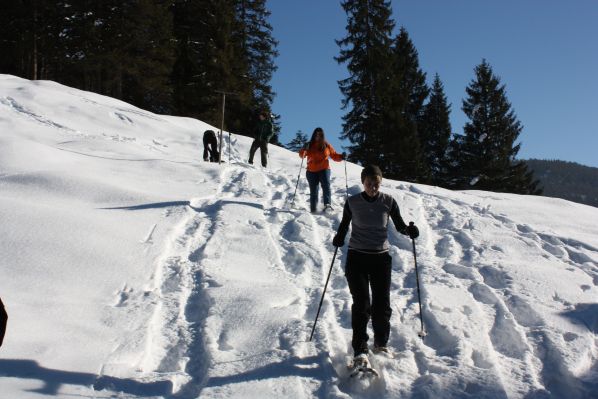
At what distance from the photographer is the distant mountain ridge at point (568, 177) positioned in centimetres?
17412

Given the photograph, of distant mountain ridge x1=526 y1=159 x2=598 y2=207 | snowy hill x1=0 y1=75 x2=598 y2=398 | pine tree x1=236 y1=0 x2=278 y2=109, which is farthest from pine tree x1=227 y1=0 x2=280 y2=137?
distant mountain ridge x1=526 y1=159 x2=598 y2=207

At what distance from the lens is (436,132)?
123 ft

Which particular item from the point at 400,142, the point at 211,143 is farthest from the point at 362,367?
the point at 400,142

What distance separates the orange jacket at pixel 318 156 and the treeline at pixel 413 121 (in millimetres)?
21545

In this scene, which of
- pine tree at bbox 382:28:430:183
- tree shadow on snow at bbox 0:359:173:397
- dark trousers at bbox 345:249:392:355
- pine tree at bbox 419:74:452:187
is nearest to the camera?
tree shadow on snow at bbox 0:359:173:397

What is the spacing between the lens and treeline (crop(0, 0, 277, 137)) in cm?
2748

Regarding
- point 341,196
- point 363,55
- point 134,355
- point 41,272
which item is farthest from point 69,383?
point 363,55

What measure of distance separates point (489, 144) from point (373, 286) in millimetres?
31626

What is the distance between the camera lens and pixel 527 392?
4.12m

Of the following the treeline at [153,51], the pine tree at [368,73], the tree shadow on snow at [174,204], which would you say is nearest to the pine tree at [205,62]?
the treeline at [153,51]

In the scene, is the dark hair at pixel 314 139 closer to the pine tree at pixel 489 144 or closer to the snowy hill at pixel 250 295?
the snowy hill at pixel 250 295

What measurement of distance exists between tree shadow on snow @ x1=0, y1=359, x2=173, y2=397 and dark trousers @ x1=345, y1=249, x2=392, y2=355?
1811mm

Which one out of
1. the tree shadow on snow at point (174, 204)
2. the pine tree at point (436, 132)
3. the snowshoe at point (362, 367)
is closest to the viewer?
the snowshoe at point (362, 367)

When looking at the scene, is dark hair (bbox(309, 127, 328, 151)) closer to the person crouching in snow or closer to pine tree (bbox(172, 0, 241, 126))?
the person crouching in snow
